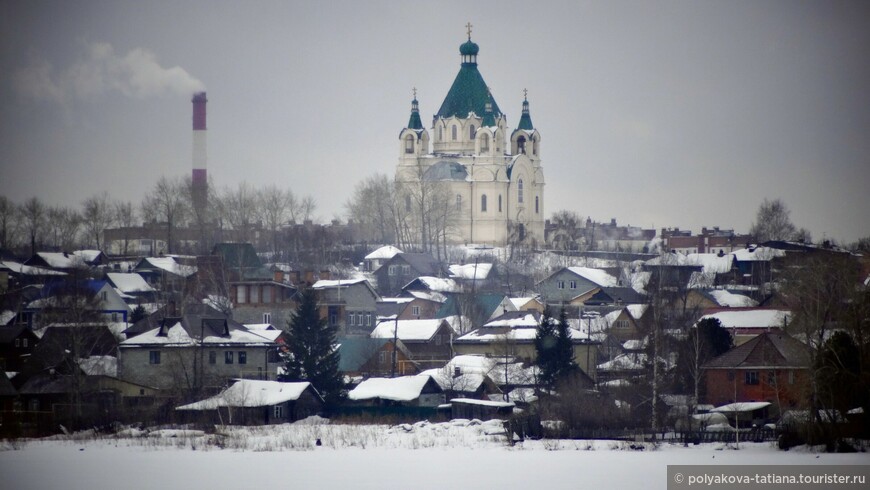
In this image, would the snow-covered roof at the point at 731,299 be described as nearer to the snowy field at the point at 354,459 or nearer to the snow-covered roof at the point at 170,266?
the snow-covered roof at the point at 170,266

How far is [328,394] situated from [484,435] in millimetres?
6943

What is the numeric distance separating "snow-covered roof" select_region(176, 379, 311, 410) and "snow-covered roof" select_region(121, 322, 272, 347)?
3.22 meters

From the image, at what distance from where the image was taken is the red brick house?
142 ft

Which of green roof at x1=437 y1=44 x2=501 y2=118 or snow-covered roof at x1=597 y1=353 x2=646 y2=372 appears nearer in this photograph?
snow-covered roof at x1=597 y1=353 x2=646 y2=372

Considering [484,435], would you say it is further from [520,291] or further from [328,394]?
[520,291]

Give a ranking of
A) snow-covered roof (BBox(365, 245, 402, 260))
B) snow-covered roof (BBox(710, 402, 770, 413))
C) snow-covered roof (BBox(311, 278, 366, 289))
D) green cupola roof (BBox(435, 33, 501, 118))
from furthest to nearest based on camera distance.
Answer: green cupola roof (BBox(435, 33, 501, 118))
snow-covered roof (BBox(365, 245, 402, 260))
snow-covered roof (BBox(311, 278, 366, 289))
snow-covered roof (BBox(710, 402, 770, 413))

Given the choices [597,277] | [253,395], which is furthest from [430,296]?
[253,395]

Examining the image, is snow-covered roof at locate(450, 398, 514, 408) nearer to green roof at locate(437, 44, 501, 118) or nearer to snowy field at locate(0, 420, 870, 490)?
snowy field at locate(0, 420, 870, 490)

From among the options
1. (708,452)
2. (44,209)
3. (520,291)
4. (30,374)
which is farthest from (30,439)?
(44,209)

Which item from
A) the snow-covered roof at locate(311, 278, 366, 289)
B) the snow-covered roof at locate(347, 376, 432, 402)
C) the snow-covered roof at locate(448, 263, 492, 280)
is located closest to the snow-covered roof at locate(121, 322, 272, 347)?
the snow-covered roof at locate(347, 376, 432, 402)

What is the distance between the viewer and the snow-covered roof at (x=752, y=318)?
52.3m

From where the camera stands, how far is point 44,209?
8494 centimetres

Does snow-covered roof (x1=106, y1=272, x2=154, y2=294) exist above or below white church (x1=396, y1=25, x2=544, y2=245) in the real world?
below

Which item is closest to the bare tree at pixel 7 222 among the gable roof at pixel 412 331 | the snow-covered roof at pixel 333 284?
the snow-covered roof at pixel 333 284
